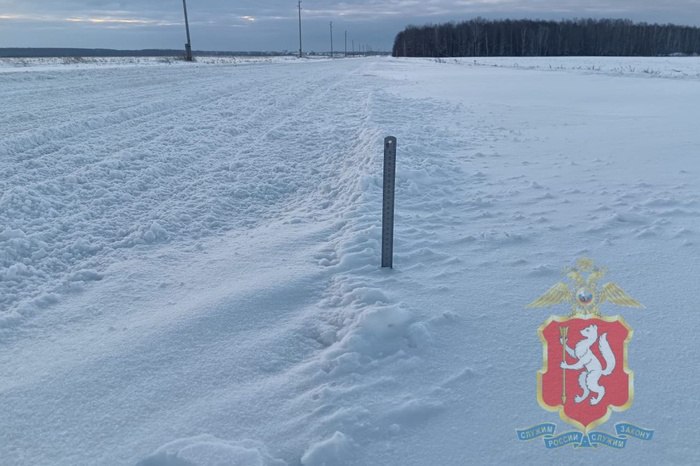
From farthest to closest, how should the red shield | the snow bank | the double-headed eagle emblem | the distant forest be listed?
1. the distant forest
2. the double-headed eagle emblem
3. the red shield
4. the snow bank

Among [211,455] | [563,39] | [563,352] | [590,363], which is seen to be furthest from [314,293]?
[563,39]

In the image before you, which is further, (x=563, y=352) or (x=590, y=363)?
(x=563, y=352)

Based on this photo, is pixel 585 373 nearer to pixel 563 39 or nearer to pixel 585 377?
pixel 585 377

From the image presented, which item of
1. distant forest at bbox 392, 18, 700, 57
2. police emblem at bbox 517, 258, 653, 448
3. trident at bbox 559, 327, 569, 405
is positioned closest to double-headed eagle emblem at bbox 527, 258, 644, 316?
police emblem at bbox 517, 258, 653, 448

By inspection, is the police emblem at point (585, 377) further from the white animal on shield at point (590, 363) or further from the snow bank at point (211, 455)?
the snow bank at point (211, 455)

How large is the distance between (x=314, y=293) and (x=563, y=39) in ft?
420

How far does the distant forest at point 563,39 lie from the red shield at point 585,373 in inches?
4819

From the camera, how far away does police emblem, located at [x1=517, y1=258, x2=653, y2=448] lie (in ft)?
8.09

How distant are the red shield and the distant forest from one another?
122 m

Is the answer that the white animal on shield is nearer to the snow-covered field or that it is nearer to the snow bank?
the snow-covered field

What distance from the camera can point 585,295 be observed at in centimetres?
340

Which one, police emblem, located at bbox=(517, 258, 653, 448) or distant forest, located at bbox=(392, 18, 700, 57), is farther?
distant forest, located at bbox=(392, 18, 700, 57)

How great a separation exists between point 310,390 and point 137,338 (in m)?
1.30

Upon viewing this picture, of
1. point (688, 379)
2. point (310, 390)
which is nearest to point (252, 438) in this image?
point (310, 390)
